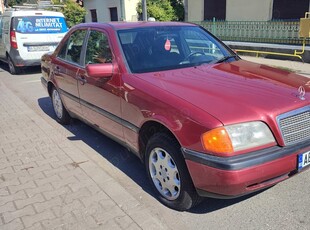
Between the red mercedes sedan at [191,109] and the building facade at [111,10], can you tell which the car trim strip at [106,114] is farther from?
the building facade at [111,10]

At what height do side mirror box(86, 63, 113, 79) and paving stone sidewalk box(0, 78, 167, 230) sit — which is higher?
side mirror box(86, 63, 113, 79)

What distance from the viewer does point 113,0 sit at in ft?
80.1

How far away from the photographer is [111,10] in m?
25.3

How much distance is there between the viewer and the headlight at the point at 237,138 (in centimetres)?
238

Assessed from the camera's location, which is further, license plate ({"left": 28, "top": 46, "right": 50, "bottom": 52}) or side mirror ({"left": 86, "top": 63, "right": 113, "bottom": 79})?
license plate ({"left": 28, "top": 46, "right": 50, "bottom": 52})

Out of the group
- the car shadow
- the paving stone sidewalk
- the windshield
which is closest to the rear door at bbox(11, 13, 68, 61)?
the car shadow

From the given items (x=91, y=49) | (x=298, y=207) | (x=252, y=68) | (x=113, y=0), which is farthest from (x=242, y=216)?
(x=113, y=0)

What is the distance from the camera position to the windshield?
350 centimetres

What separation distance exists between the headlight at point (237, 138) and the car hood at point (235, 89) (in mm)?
58

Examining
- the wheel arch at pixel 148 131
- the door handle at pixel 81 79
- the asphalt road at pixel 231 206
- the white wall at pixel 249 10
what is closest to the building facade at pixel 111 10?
the white wall at pixel 249 10

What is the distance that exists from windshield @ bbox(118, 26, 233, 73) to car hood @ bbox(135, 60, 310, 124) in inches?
7.2

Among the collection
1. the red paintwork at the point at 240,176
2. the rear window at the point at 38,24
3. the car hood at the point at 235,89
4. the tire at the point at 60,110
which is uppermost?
the rear window at the point at 38,24

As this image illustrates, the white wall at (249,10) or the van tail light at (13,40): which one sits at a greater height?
the white wall at (249,10)

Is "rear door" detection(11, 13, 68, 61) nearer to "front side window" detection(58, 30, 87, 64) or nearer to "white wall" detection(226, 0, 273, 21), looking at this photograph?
"front side window" detection(58, 30, 87, 64)
